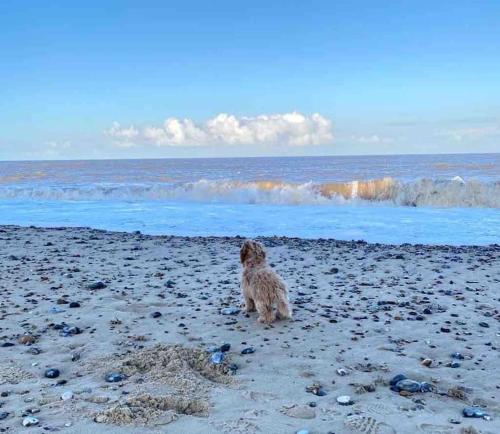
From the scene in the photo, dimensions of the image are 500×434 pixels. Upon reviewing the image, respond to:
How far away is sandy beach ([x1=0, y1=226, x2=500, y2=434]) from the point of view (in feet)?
12.7

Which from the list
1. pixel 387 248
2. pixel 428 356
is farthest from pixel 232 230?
pixel 428 356

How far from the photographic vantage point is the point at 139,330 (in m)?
5.86

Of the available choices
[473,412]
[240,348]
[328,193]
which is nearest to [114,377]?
[240,348]

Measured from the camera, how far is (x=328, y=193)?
25656 mm

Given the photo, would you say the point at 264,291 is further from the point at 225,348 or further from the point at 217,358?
the point at 217,358

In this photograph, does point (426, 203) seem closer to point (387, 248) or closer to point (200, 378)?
point (387, 248)

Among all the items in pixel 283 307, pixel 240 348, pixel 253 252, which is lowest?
pixel 240 348

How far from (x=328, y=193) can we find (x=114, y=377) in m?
21.9

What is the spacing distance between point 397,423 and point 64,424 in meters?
2.43

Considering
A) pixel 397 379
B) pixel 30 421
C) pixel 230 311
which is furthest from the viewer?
pixel 230 311

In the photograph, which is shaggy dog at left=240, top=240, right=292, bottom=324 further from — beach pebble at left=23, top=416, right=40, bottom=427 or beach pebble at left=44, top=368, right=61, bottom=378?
beach pebble at left=23, top=416, right=40, bottom=427

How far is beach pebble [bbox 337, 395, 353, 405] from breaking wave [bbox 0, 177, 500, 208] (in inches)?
776

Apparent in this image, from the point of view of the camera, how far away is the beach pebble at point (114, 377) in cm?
452

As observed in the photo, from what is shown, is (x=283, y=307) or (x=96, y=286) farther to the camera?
(x=96, y=286)
